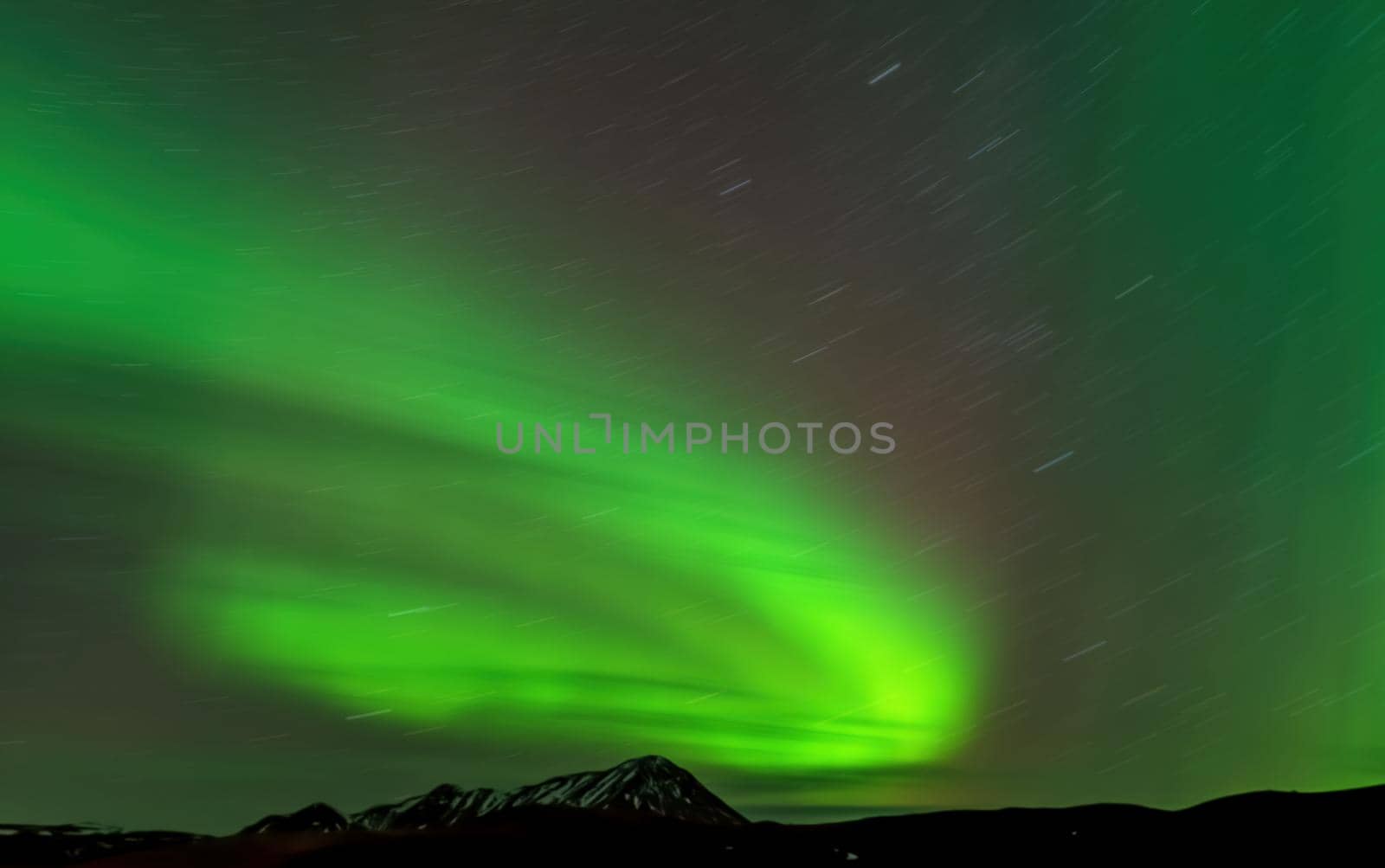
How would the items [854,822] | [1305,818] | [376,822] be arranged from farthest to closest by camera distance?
[376,822] → [854,822] → [1305,818]

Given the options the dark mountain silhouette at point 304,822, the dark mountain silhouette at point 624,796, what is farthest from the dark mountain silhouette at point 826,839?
the dark mountain silhouette at point 624,796

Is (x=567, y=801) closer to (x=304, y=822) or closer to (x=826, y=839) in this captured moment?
(x=304, y=822)

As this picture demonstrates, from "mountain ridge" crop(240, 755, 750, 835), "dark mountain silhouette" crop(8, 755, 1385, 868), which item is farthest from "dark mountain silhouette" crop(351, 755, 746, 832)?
"dark mountain silhouette" crop(8, 755, 1385, 868)

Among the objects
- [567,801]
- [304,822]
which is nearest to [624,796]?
[567,801]

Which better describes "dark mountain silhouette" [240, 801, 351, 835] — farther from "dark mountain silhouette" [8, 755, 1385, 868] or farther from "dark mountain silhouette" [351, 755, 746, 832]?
"dark mountain silhouette" [8, 755, 1385, 868]

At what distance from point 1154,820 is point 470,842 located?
1491 cm

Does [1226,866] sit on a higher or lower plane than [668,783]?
lower

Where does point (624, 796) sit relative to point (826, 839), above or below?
above

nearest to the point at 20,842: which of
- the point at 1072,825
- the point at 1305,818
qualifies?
the point at 1072,825

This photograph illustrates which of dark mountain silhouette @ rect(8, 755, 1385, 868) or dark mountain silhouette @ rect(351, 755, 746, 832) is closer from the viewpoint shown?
dark mountain silhouette @ rect(8, 755, 1385, 868)

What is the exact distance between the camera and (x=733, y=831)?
74.3 ft

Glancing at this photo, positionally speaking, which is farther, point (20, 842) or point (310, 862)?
point (310, 862)

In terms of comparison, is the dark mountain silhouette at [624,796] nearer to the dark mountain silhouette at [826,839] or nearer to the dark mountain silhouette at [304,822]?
the dark mountain silhouette at [304,822]

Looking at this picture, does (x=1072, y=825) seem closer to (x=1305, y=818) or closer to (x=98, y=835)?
(x=1305, y=818)
